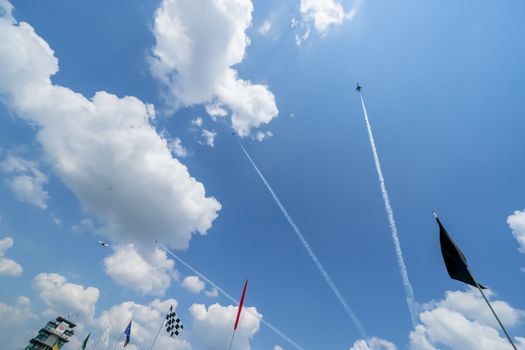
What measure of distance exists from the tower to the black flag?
214758 mm

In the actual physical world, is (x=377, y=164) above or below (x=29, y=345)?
above

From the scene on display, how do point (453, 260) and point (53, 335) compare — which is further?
point (53, 335)

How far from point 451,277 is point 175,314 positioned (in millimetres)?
72530

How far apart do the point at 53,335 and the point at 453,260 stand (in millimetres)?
218052

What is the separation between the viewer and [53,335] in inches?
6033

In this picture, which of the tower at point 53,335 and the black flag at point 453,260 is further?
the tower at point 53,335

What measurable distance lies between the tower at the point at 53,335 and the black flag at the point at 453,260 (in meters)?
215

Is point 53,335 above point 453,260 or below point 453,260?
above

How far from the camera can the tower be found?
489ft

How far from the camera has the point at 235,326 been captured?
92.0 ft

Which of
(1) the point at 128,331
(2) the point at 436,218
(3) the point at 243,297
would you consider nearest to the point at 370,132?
(2) the point at 436,218

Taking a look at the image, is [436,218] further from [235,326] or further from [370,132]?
[370,132]

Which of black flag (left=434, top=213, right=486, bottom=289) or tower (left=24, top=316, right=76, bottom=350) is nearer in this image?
black flag (left=434, top=213, right=486, bottom=289)

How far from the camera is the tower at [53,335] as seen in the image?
14900 centimetres
